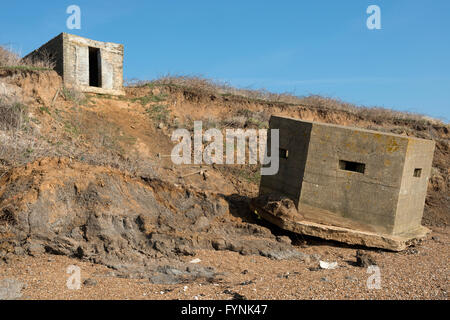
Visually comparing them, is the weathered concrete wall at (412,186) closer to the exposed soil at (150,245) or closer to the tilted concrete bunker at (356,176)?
the tilted concrete bunker at (356,176)

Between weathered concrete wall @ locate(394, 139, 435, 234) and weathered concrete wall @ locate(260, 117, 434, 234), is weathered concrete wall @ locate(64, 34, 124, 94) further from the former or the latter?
weathered concrete wall @ locate(394, 139, 435, 234)

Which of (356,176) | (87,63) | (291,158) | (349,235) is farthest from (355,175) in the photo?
(87,63)

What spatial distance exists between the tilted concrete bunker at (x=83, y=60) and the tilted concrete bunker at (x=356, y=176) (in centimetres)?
883

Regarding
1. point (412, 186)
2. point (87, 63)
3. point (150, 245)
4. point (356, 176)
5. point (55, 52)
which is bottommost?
point (150, 245)

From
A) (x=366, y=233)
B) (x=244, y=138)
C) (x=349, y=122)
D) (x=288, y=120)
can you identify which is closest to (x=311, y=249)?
(x=366, y=233)

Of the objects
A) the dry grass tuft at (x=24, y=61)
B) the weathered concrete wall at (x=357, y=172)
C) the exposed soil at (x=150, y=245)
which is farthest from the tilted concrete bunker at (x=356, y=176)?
the dry grass tuft at (x=24, y=61)

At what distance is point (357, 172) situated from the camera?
6168 mm

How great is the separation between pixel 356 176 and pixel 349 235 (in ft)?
3.53

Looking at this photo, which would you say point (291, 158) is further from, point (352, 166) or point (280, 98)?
point (280, 98)

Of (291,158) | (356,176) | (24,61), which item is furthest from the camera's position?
(24,61)

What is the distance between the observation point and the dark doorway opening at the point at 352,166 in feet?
20.2

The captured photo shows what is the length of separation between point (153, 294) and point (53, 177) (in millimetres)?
2895

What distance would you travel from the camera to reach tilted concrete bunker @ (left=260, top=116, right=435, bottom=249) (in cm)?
604
